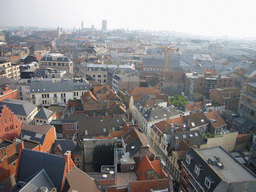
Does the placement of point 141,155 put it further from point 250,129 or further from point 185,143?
point 250,129

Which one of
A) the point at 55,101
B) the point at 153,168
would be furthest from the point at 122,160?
the point at 55,101

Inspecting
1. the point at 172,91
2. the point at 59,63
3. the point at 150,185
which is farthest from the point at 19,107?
the point at 172,91

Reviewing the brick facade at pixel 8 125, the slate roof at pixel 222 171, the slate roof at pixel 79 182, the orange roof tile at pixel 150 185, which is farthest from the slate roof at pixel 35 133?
the slate roof at pixel 222 171

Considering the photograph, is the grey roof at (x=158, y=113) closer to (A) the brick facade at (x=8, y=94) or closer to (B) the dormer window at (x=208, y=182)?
(B) the dormer window at (x=208, y=182)

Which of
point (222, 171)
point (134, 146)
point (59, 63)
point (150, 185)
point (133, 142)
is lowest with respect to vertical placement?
point (150, 185)

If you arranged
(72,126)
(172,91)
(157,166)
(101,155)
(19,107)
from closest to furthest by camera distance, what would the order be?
1. (157,166)
2. (101,155)
3. (72,126)
4. (19,107)
5. (172,91)

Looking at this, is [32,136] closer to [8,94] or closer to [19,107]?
[19,107]

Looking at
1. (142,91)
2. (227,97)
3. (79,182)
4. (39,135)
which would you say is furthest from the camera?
(142,91)
